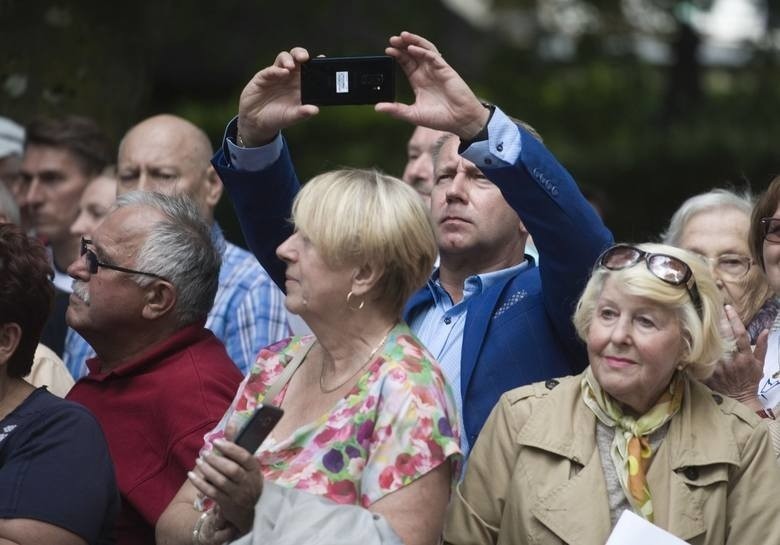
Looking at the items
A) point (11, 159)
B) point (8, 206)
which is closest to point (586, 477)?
point (8, 206)

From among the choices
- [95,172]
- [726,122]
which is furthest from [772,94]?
[95,172]

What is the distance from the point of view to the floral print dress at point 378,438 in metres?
3.60

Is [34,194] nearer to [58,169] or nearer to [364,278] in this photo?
[58,169]

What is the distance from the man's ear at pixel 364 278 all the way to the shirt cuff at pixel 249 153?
75 centimetres

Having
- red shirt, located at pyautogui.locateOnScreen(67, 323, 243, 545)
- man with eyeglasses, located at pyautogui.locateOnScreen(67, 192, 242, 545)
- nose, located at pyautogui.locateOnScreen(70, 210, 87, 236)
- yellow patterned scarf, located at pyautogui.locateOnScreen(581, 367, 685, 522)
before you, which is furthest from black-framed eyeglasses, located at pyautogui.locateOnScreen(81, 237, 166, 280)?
nose, located at pyautogui.locateOnScreen(70, 210, 87, 236)

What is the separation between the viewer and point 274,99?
432 cm

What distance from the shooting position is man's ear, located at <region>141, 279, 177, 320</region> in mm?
4605

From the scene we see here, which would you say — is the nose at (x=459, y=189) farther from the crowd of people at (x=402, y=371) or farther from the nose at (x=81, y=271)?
the nose at (x=81, y=271)

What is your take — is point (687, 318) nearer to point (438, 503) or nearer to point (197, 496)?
point (438, 503)

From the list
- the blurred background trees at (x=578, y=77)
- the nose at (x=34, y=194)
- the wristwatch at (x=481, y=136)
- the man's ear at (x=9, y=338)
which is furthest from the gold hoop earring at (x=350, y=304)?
the blurred background trees at (x=578, y=77)

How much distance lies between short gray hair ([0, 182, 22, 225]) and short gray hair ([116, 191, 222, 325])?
4.62ft

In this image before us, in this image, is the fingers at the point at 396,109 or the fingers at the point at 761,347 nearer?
the fingers at the point at 396,109

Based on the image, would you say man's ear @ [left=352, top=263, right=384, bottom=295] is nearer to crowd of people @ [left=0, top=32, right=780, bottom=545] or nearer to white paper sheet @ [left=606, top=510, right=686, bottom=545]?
crowd of people @ [left=0, top=32, right=780, bottom=545]

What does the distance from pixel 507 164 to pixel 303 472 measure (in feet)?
3.38
